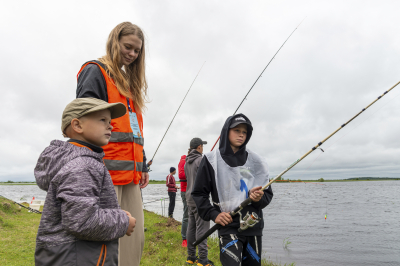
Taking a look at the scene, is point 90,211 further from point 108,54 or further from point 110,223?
point 108,54

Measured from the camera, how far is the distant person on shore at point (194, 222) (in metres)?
4.57

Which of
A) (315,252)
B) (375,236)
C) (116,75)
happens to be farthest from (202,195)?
(375,236)

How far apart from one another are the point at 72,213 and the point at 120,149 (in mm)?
773

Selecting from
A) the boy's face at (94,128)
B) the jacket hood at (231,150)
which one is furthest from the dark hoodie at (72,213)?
the jacket hood at (231,150)

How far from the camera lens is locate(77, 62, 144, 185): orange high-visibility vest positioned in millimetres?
1987

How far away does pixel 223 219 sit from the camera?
8.64 ft

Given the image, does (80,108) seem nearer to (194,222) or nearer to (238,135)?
(238,135)

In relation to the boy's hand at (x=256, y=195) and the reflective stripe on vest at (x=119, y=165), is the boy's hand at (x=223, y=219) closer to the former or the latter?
the boy's hand at (x=256, y=195)

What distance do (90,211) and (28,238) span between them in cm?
643

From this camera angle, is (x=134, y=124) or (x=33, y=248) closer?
(x=134, y=124)

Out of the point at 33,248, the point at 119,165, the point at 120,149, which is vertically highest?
the point at 120,149

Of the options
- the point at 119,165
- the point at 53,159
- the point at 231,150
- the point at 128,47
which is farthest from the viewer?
the point at 231,150

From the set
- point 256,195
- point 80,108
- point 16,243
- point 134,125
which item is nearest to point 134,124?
point 134,125

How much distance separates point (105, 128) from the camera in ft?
5.38
